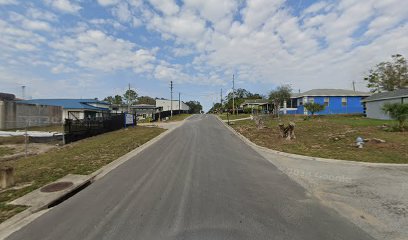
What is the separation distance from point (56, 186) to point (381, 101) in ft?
122

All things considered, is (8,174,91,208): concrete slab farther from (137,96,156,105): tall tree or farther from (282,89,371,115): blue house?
(137,96,156,105): tall tree

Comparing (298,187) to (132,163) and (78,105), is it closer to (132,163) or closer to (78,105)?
(132,163)

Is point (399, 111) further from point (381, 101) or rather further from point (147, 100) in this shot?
point (147, 100)

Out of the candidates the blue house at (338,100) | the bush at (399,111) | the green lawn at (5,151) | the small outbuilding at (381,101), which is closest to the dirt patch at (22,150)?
the green lawn at (5,151)

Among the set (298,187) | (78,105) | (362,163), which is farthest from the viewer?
(78,105)

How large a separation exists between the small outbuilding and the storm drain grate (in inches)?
1243

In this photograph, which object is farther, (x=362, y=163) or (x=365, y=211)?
(x=362, y=163)

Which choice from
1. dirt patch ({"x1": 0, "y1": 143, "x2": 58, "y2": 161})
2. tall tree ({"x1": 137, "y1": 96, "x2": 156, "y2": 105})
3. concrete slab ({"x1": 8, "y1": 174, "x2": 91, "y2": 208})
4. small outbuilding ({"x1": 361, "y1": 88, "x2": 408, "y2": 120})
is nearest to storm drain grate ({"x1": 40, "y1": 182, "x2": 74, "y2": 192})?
concrete slab ({"x1": 8, "y1": 174, "x2": 91, "y2": 208})

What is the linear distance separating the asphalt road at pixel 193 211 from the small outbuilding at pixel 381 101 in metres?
28.2

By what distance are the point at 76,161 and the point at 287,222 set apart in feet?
31.8

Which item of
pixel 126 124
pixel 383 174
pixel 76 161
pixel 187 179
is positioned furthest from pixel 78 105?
pixel 383 174

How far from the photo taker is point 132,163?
11.3 meters

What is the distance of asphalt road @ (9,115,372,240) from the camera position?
4.57 m

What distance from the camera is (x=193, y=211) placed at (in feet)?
18.2
